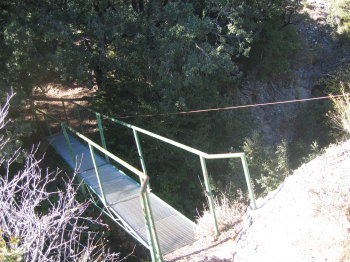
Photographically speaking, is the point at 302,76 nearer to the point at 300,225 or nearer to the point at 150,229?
the point at 300,225

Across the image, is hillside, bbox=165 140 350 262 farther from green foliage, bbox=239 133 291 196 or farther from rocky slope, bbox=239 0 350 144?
rocky slope, bbox=239 0 350 144

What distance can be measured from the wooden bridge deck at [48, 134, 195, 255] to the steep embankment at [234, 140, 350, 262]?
1.05 meters

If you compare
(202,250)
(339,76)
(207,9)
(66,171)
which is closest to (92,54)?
(66,171)

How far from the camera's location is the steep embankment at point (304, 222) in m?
3.25

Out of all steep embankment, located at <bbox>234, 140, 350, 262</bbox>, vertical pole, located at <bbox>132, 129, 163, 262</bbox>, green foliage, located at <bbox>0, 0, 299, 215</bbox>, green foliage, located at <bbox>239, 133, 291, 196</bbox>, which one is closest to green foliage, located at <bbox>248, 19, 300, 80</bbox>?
green foliage, located at <bbox>0, 0, 299, 215</bbox>

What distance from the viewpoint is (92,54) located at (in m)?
8.05

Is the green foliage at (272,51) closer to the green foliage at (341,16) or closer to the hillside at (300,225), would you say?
the green foliage at (341,16)

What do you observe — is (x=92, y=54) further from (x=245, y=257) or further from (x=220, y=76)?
(x=245, y=257)

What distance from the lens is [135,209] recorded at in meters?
5.48

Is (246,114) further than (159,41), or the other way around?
(246,114)

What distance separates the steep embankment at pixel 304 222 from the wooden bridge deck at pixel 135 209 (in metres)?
1.05

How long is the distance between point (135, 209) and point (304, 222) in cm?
270

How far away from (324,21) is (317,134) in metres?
6.54

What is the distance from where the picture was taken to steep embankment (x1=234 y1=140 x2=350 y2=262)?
325cm
